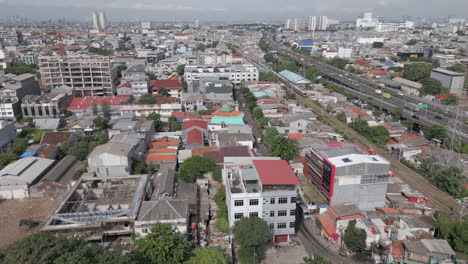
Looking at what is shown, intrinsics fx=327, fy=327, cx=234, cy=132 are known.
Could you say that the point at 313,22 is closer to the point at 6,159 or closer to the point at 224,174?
the point at 224,174

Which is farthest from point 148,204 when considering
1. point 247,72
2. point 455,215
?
point 247,72

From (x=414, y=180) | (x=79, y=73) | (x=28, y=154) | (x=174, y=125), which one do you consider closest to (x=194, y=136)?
(x=174, y=125)

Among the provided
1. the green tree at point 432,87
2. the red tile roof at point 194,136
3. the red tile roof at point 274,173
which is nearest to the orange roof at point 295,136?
the red tile roof at point 194,136

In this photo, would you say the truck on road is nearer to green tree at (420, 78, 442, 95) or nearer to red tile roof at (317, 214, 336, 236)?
green tree at (420, 78, 442, 95)

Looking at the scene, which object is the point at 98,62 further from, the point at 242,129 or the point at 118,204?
the point at 118,204

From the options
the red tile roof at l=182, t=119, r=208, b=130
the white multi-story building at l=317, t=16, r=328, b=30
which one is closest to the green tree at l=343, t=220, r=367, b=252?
the red tile roof at l=182, t=119, r=208, b=130
